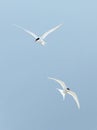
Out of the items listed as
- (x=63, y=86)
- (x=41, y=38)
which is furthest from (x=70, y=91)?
(x=41, y=38)

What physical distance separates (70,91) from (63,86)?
237 cm

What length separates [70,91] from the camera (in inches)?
3063

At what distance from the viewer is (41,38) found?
72625 mm

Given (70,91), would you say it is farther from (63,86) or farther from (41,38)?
(41,38)

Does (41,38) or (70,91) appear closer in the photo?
(41,38)

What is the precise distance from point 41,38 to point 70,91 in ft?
33.2

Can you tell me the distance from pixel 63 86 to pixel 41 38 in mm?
8126

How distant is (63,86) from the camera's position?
7588 cm
